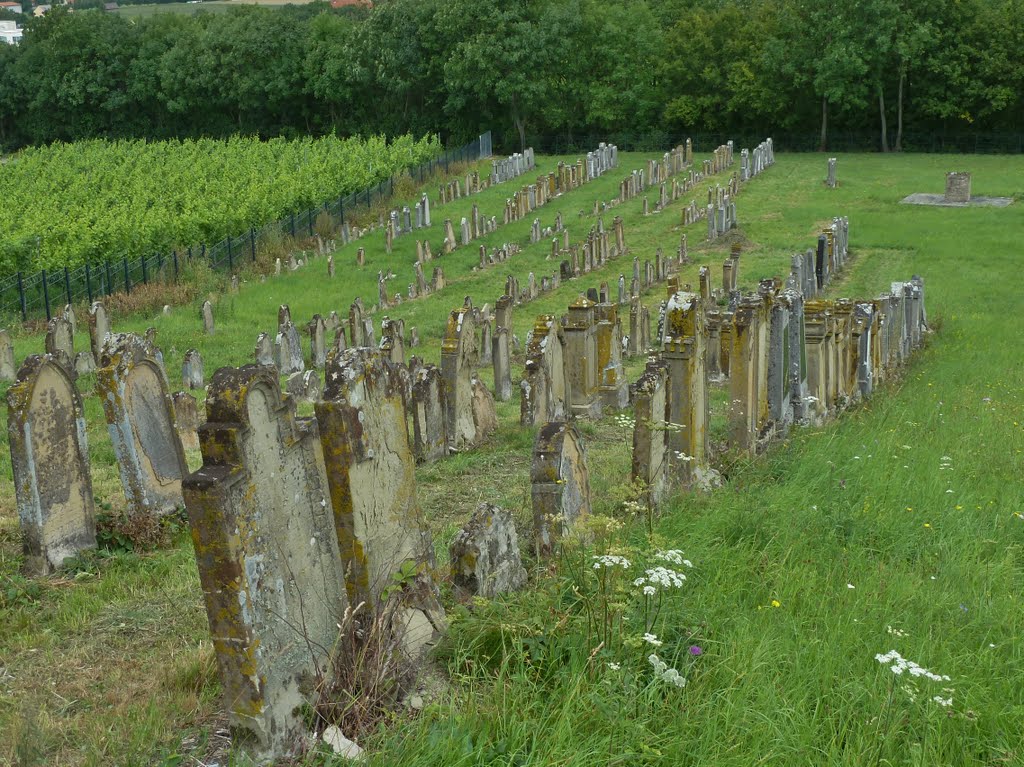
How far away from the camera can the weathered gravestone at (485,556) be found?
677 cm

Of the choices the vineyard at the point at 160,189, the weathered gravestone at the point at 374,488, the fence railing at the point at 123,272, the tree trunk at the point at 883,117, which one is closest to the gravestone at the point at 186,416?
the weathered gravestone at the point at 374,488

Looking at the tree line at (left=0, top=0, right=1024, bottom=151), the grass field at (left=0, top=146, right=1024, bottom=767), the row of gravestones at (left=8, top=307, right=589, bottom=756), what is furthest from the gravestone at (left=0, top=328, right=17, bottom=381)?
the tree line at (left=0, top=0, right=1024, bottom=151)

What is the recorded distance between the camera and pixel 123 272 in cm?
2792

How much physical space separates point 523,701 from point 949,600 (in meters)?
2.80

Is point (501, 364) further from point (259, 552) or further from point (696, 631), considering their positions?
point (259, 552)

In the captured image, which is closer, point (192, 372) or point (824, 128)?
point (192, 372)

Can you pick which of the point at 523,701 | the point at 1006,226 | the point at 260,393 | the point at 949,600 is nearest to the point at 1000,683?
the point at 949,600

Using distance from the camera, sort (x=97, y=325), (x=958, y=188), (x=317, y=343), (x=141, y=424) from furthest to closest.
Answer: (x=958, y=188) < (x=97, y=325) < (x=317, y=343) < (x=141, y=424)

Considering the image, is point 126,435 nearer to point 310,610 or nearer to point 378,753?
point 310,610

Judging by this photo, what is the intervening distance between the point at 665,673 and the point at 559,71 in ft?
188

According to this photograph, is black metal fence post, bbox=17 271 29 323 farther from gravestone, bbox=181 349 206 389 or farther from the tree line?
the tree line

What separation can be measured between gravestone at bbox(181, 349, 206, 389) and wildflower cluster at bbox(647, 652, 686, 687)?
44.8 ft

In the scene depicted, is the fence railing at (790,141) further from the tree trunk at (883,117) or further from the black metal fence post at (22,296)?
the black metal fence post at (22,296)

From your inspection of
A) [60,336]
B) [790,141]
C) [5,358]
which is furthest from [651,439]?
[790,141]
